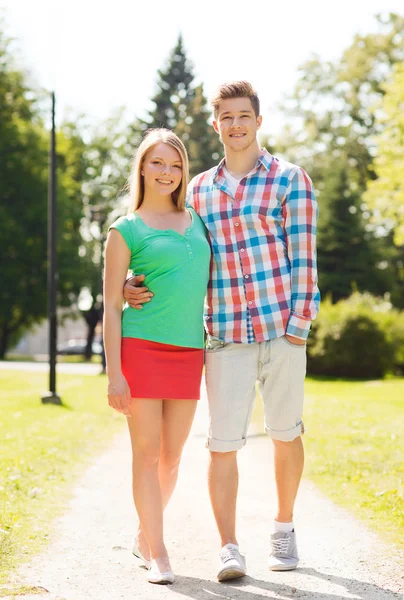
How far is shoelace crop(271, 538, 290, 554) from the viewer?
4.24 metres

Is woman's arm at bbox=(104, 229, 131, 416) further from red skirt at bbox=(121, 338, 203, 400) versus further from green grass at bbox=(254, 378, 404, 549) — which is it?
green grass at bbox=(254, 378, 404, 549)

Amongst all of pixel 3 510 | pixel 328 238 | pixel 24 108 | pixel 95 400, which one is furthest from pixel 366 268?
pixel 3 510

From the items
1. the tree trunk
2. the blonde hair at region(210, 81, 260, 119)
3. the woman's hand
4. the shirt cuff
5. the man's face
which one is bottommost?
the tree trunk

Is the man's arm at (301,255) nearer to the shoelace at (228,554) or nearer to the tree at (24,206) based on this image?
the shoelace at (228,554)

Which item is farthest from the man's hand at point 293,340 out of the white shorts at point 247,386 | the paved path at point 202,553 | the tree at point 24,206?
the tree at point 24,206

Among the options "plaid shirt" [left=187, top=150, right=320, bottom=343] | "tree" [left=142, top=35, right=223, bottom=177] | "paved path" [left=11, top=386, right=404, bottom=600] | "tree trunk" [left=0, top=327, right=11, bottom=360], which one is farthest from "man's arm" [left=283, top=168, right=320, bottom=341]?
"tree trunk" [left=0, top=327, right=11, bottom=360]

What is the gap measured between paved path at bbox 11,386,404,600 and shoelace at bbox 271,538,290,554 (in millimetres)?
111

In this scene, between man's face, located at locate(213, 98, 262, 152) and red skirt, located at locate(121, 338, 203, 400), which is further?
man's face, located at locate(213, 98, 262, 152)

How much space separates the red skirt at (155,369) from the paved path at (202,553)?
0.90 metres

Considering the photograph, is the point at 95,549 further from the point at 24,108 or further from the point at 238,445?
the point at 24,108

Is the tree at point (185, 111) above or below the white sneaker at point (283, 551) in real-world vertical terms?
above

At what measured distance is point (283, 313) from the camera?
13.8 feet

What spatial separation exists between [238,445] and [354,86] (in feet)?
126

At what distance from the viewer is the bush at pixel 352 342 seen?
25359 millimetres
